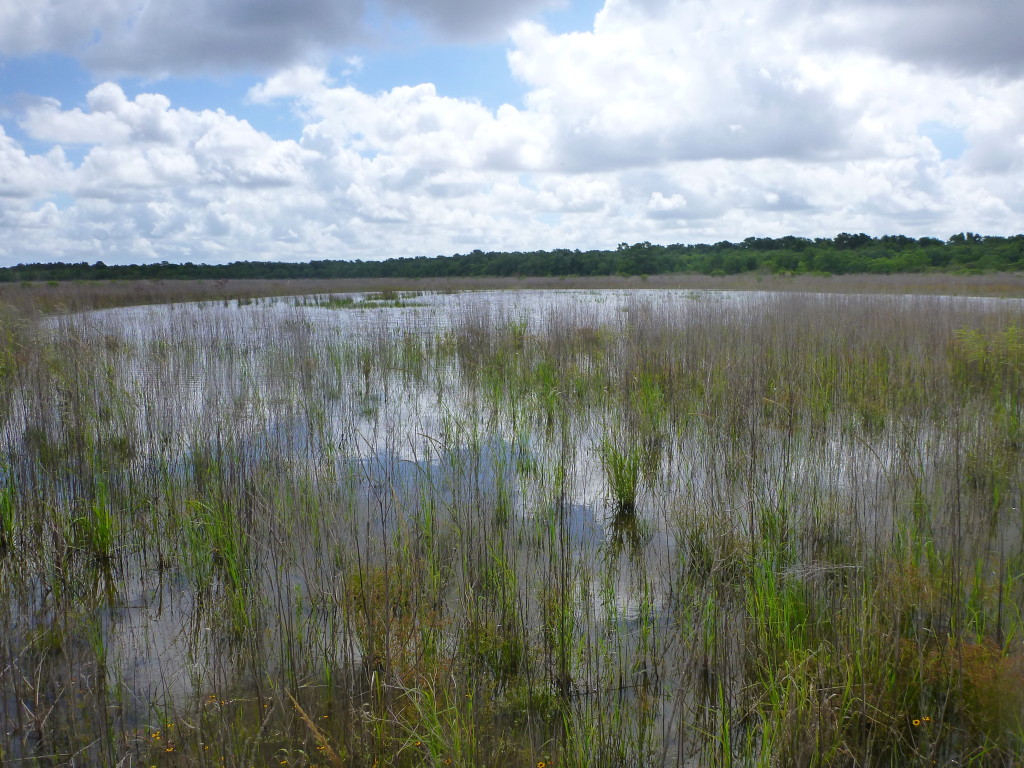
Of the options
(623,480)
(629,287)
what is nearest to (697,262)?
(629,287)

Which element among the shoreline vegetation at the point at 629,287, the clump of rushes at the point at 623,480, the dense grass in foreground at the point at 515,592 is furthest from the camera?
the shoreline vegetation at the point at 629,287

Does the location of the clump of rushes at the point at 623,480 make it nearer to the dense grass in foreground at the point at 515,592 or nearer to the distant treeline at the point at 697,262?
the dense grass in foreground at the point at 515,592

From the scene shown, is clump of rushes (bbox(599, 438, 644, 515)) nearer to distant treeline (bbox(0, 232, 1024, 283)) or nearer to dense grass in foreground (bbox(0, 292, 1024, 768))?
dense grass in foreground (bbox(0, 292, 1024, 768))

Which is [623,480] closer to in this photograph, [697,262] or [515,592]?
[515,592]

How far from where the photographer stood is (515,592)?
2.83 m

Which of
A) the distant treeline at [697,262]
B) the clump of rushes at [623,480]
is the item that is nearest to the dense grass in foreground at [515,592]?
the clump of rushes at [623,480]

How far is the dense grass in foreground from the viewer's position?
2057mm

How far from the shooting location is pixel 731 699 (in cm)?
225

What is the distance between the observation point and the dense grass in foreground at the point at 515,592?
2057 mm

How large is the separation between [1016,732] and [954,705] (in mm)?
247

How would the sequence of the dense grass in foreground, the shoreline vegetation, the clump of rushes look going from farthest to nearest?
the shoreline vegetation
the clump of rushes
the dense grass in foreground

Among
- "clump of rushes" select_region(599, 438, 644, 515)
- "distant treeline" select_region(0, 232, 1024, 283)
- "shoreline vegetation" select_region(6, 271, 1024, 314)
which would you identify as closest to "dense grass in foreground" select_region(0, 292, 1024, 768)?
"clump of rushes" select_region(599, 438, 644, 515)

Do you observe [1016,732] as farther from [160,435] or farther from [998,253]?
[998,253]

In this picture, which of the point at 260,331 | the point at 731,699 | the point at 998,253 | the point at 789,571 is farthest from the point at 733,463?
the point at 998,253
